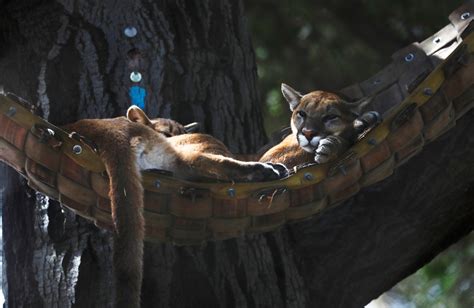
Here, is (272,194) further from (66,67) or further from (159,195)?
(66,67)

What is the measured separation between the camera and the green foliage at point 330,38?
6.29 meters

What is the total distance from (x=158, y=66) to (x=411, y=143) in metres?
1.22

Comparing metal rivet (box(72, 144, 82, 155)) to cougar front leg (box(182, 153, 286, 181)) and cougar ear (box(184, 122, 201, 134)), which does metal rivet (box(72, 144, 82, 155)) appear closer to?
cougar front leg (box(182, 153, 286, 181))

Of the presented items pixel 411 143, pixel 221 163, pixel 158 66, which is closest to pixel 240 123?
pixel 158 66

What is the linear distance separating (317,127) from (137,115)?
0.70 m

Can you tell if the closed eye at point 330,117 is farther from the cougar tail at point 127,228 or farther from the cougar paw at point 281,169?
the cougar tail at point 127,228

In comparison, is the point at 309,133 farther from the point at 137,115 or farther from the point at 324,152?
the point at 137,115

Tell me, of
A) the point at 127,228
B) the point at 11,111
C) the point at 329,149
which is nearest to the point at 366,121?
the point at 329,149

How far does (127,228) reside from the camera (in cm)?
349

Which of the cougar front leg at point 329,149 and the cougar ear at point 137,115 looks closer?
the cougar front leg at point 329,149

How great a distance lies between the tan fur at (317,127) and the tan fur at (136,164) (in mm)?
330

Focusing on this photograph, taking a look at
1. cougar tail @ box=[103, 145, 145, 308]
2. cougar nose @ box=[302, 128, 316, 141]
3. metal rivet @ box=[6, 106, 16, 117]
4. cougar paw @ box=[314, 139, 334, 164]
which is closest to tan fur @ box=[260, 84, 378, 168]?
cougar nose @ box=[302, 128, 316, 141]

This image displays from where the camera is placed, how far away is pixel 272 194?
Answer: 3.72 meters

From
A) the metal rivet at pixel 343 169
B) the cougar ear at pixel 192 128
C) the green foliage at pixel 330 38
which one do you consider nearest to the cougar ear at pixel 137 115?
the cougar ear at pixel 192 128
